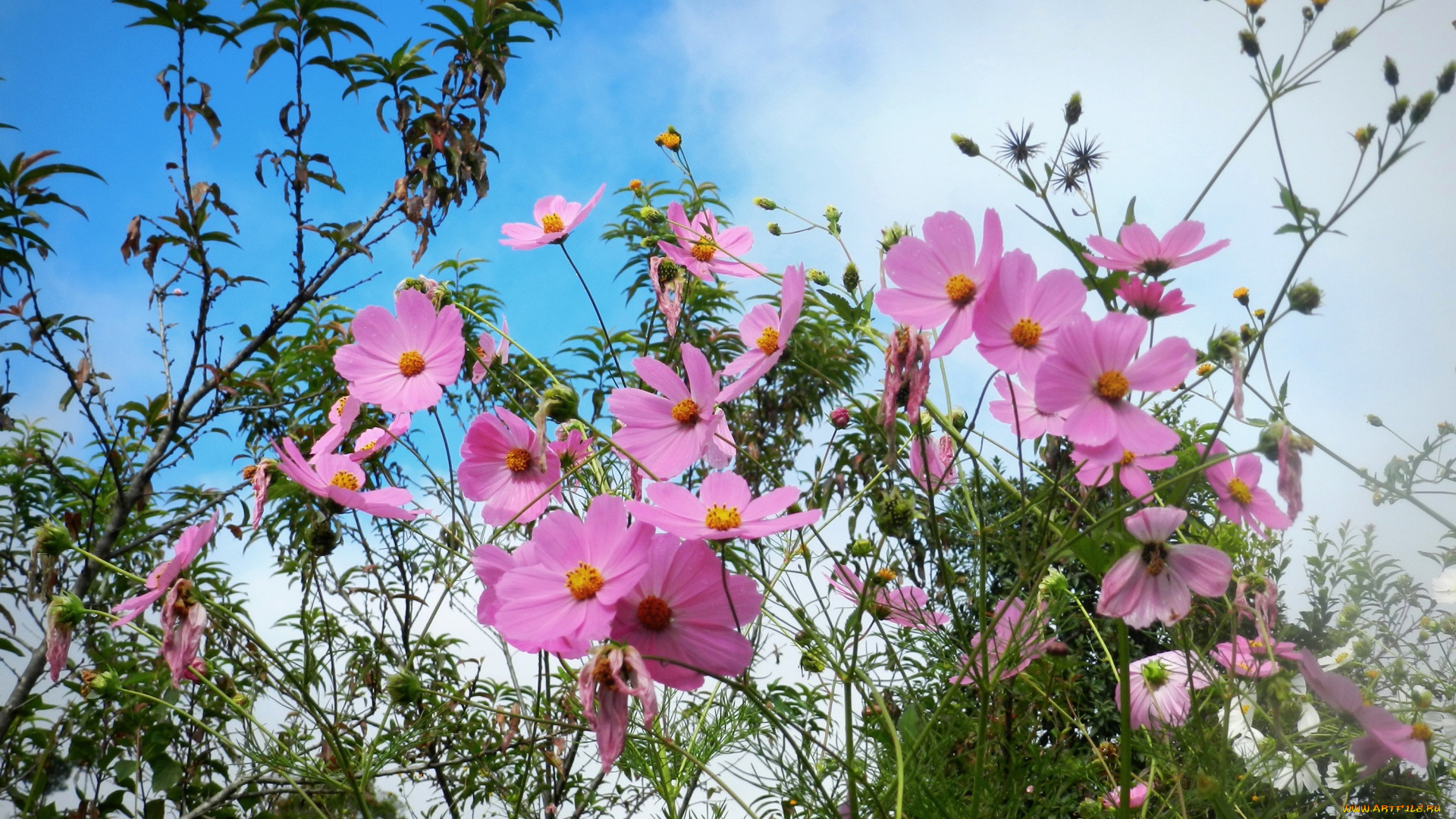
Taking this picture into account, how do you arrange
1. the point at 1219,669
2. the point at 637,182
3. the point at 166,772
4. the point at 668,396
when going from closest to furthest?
the point at 668,396, the point at 1219,669, the point at 637,182, the point at 166,772

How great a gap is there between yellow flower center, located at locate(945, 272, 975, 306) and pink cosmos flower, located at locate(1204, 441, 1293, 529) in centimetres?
19

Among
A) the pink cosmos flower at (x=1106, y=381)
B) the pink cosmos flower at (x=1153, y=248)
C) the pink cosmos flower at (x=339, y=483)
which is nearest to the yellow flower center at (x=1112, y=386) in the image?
the pink cosmos flower at (x=1106, y=381)

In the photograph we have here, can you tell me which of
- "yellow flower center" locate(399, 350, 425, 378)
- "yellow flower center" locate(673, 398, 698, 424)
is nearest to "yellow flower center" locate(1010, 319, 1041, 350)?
"yellow flower center" locate(673, 398, 698, 424)

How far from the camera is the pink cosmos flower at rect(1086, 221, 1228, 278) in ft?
1.86

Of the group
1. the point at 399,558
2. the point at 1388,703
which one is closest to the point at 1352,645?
the point at 1388,703

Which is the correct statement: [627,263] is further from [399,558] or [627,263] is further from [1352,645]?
[1352,645]

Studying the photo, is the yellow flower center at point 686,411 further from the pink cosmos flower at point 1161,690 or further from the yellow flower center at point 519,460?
the pink cosmos flower at point 1161,690

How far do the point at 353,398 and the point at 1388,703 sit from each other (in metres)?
0.94

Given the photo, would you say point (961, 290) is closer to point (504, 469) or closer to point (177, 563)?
point (504, 469)

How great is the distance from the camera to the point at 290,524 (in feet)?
6.80

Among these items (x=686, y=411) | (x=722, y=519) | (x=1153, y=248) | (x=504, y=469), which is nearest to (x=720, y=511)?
(x=722, y=519)

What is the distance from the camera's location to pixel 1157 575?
51 centimetres

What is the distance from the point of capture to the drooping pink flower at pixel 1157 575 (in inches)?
19.6

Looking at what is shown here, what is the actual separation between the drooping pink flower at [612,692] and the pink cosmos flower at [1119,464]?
0.25 metres
